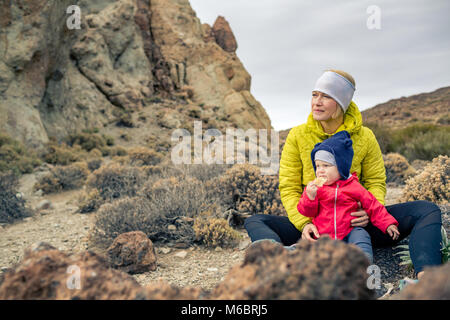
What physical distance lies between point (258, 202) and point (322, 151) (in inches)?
82.6

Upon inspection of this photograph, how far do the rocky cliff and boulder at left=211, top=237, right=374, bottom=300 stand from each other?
10792 mm

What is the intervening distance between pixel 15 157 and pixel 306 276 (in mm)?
9187

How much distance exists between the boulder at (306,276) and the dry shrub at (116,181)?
488 cm

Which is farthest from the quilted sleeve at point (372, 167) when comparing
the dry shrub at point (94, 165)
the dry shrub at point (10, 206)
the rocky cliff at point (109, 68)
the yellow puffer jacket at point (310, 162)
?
the rocky cliff at point (109, 68)

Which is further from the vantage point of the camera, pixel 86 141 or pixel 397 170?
pixel 86 141

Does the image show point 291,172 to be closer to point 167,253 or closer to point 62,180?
point 167,253

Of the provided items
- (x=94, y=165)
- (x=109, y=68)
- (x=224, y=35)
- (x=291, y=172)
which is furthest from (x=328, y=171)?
(x=224, y=35)

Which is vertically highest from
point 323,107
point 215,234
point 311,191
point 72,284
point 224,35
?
point 224,35

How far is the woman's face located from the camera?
2271 millimetres

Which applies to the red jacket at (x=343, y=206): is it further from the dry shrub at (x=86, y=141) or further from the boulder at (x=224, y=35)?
the boulder at (x=224, y=35)

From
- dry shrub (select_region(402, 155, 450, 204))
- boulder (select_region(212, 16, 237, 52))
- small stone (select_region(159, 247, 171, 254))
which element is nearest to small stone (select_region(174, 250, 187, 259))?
small stone (select_region(159, 247, 171, 254))

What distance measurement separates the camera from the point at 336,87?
225 centimetres

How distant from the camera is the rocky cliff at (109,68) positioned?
10164 millimetres

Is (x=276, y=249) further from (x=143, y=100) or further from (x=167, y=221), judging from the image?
(x=143, y=100)
